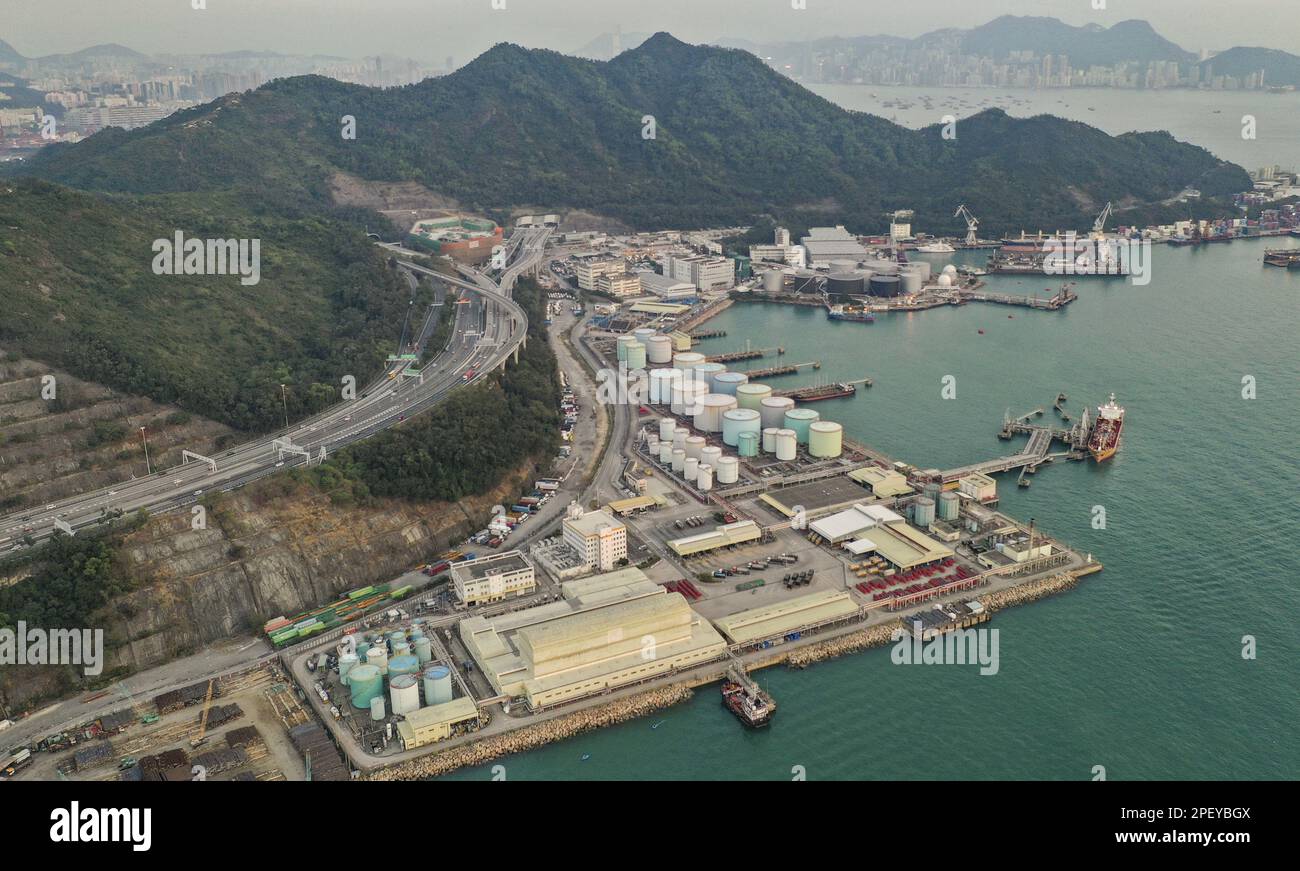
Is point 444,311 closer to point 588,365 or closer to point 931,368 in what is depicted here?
point 588,365

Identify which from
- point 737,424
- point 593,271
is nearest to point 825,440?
point 737,424

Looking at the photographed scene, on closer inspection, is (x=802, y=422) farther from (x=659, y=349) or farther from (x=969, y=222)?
→ (x=969, y=222)

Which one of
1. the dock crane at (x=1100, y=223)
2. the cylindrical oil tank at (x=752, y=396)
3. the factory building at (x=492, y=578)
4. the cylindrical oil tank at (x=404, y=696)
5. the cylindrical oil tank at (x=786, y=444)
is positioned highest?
the dock crane at (x=1100, y=223)

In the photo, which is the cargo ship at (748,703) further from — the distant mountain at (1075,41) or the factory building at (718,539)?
the distant mountain at (1075,41)

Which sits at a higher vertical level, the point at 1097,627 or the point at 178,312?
the point at 178,312

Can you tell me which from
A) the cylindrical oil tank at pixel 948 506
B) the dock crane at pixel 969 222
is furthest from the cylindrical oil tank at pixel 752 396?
the dock crane at pixel 969 222

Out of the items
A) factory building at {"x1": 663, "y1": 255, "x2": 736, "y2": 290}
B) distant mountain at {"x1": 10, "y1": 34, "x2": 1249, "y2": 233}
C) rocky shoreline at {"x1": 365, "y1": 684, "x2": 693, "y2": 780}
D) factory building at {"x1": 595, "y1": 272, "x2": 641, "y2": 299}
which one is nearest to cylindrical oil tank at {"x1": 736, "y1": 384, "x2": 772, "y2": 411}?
rocky shoreline at {"x1": 365, "y1": 684, "x2": 693, "y2": 780}
